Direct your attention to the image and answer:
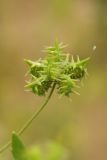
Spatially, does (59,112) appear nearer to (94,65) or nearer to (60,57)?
(94,65)

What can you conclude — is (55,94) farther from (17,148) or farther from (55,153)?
(55,153)

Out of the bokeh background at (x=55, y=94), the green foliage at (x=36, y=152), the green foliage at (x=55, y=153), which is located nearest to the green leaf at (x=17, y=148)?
the green foliage at (x=36, y=152)

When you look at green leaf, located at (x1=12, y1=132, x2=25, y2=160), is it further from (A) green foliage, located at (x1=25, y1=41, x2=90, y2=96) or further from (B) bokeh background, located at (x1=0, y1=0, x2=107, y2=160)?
(B) bokeh background, located at (x1=0, y1=0, x2=107, y2=160)

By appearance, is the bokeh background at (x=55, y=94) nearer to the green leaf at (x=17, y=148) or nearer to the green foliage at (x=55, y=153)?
the green leaf at (x=17, y=148)

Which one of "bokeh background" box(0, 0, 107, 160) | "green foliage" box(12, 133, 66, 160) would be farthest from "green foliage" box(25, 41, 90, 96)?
"bokeh background" box(0, 0, 107, 160)

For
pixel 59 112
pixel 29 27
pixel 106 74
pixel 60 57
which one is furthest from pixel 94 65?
pixel 60 57

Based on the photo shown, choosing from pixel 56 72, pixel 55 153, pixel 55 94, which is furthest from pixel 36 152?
pixel 55 94
